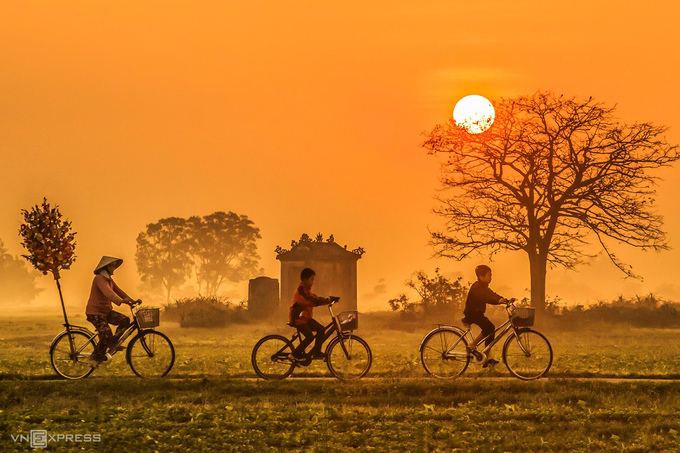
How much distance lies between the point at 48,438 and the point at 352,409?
472cm

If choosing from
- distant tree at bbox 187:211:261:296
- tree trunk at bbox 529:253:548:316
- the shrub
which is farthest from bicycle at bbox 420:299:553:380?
distant tree at bbox 187:211:261:296

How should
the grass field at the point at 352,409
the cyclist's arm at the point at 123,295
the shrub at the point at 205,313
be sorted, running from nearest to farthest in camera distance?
1. the grass field at the point at 352,409
2. the cyclist's arm at the point at 123,295
3. the shrub at the point at 205,313

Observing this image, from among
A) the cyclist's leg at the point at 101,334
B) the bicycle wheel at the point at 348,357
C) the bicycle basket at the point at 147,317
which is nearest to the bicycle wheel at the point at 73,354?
the cyclist's leg at the point at 101,334

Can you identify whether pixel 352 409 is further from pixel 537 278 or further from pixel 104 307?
pixel 537 278

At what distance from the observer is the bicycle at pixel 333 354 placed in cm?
1541

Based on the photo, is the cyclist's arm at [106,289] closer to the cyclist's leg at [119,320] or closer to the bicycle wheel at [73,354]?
the cyclist's leg at [119,320]

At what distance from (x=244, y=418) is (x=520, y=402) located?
474 centimetres

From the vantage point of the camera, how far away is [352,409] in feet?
43.8

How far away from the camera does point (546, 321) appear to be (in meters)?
33.3

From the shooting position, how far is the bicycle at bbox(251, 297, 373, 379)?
15406 mm

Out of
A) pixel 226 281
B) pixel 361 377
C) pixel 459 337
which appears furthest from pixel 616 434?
pixel 226 281

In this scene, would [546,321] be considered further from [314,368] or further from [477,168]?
[314,368]

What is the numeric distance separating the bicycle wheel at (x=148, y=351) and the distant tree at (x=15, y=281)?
6582 cm

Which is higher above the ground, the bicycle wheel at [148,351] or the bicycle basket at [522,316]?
the bicycle basket at [522,316]
